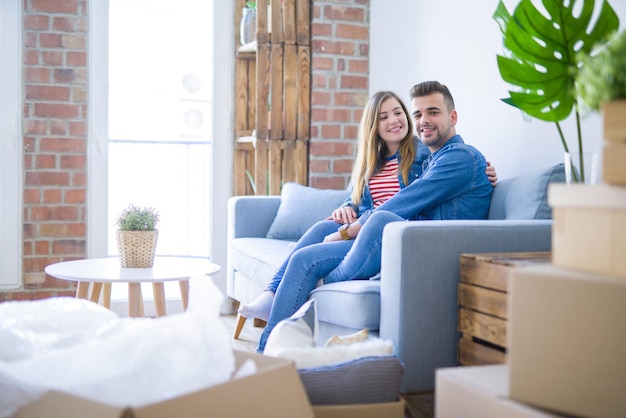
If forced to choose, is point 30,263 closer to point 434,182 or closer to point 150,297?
point 150,297

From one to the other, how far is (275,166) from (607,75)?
2.97 meters

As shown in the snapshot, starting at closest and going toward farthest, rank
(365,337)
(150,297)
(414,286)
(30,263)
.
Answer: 1. (365,337)
2. (414,286)
3. (30,263)
4. (150,297)

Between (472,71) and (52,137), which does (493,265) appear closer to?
(472,71)

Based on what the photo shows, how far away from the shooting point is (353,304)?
2240 millimetres

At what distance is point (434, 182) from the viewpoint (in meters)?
2.53

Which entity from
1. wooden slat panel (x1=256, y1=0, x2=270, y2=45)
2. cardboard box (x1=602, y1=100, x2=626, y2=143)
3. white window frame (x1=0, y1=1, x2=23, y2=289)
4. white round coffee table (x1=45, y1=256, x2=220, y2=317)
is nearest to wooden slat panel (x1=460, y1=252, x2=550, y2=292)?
cardboard box (x1=602, y1=100, x2=626, y2=143)

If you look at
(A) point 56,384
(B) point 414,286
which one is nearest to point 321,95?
(B) point 414,286

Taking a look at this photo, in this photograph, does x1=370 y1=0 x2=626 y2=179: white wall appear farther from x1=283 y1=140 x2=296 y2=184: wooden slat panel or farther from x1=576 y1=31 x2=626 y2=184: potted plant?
x1=576 y1=31 x2=626 y2=184: potted plant

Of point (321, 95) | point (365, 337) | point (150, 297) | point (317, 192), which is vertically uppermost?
point (321, 95)

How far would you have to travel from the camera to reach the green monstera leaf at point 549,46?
75.8 inches

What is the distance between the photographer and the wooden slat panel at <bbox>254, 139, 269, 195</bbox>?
4055mm

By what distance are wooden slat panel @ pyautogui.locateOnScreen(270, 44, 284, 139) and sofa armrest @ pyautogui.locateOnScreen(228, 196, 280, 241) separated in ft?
1.53

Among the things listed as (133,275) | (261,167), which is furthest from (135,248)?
(261,167)

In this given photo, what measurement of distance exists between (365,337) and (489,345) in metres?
0.36
